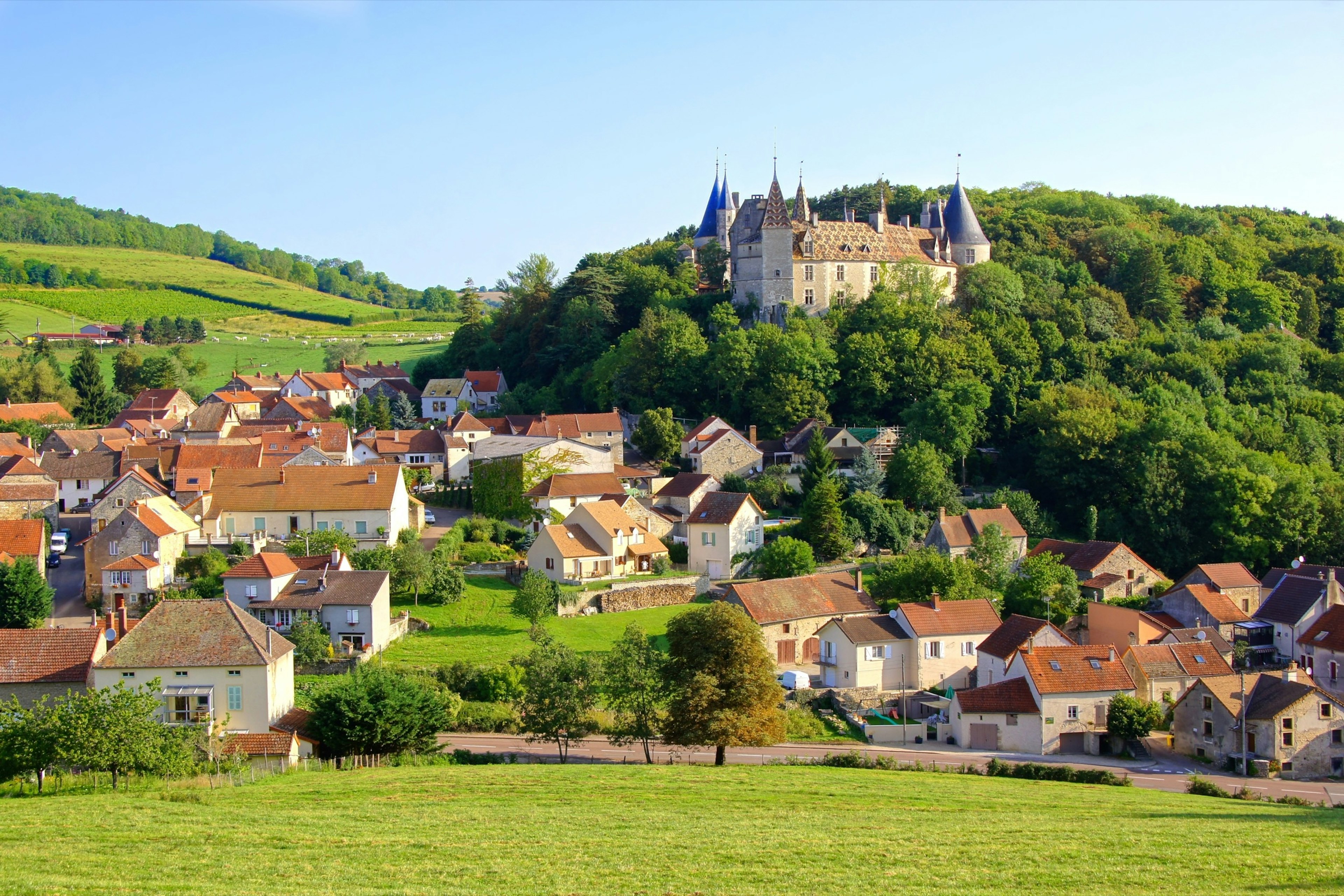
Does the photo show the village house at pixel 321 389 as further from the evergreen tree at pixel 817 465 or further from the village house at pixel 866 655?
the village house at pixel 866 655

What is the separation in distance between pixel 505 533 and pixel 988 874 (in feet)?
118

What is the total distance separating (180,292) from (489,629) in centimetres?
11384

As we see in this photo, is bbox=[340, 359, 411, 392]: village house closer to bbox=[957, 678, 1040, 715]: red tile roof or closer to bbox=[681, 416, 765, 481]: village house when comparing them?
bbox=[681, 416, 765, 481]: village house

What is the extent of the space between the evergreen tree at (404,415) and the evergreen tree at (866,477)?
2946 centimetres

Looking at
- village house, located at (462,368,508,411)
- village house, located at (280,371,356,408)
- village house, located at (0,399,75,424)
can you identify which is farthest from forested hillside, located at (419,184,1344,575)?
village house, located at (0,399,75,424)

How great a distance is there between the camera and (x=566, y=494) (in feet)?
177

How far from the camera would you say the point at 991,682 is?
39.0m

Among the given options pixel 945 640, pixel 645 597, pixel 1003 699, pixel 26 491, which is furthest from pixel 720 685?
pixel 26 491

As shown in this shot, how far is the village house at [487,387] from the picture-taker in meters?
79.9

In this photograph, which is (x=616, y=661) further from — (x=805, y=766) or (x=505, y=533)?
(x=505, y=533)

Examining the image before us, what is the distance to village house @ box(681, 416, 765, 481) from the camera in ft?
199

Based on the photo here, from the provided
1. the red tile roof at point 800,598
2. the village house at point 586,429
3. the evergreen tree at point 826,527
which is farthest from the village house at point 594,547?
the village house at point 586,429

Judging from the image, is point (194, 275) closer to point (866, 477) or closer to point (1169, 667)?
point (866, 477)

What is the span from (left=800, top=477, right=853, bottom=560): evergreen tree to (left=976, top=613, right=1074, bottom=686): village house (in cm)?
1203
